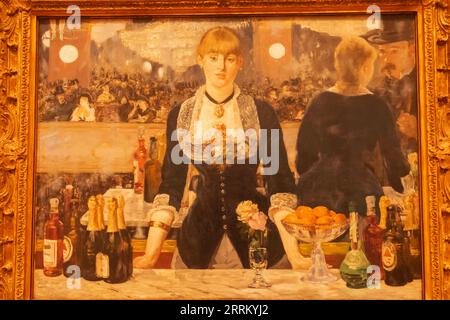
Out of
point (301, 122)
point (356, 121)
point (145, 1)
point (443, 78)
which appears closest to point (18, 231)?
point (145, 1)

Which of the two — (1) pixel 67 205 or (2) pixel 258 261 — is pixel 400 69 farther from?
(1) pixel 67 205

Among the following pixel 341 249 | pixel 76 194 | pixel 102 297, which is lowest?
pixel 102 297

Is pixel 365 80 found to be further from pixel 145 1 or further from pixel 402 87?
pixel 145 1

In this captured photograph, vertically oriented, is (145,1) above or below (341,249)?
above

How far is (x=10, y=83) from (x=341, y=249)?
4182 millimetres

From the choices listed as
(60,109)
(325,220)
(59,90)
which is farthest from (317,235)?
(59,90)

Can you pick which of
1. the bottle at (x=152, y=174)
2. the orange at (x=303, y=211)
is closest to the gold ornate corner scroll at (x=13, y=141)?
the bottle at (x=152, y=174)

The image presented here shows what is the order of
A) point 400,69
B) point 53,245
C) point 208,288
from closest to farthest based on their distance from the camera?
point 208,288, point 53,245, point 400,69

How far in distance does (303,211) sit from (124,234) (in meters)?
2.03

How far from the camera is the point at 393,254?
6.43m

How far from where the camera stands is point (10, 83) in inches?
259

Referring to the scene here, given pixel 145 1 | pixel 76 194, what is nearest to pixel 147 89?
pixel 145 1

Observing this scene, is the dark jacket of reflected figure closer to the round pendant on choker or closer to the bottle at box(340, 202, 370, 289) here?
the bottle at box(340, 202, 370, 289)

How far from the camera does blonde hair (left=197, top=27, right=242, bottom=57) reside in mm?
6645
